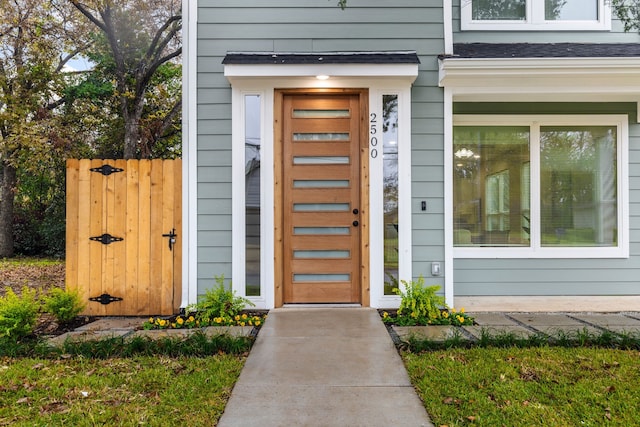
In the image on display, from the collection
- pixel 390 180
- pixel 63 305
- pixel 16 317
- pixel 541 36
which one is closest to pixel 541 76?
pixel 541 36

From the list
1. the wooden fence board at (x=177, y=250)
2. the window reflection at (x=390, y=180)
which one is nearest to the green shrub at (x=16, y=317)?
the wooden fence board at (x=177, y=250)

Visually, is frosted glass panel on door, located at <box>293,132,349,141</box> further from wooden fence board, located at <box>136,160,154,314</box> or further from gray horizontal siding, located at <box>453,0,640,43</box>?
gray horizontal siding, located at <box>453,0,640,43</box>

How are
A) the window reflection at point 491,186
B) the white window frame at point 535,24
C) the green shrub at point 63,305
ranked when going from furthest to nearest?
the window reflection at point 491,186 → the white window frame at point 535,24 → the green shrub at point 63,305

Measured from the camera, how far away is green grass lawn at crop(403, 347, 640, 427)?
207cm

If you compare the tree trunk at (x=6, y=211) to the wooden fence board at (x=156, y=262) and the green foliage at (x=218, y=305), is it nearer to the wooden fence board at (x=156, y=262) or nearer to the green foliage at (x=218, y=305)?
the wooden fence board at (x=156, y=262)

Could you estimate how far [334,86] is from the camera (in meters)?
4.09

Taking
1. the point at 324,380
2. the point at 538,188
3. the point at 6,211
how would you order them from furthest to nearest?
the point at 6,211
the point at 538,188
the point at 324,380

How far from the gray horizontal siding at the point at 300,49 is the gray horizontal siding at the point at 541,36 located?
0.62 metres

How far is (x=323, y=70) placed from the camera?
392cm

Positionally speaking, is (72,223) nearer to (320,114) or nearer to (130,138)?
(320,114)

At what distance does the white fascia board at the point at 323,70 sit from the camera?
3885 millimetres

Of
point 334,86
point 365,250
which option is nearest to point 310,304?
point 365,250

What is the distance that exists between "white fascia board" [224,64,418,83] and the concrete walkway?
249 cm

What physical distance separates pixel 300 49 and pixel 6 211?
1049cm
